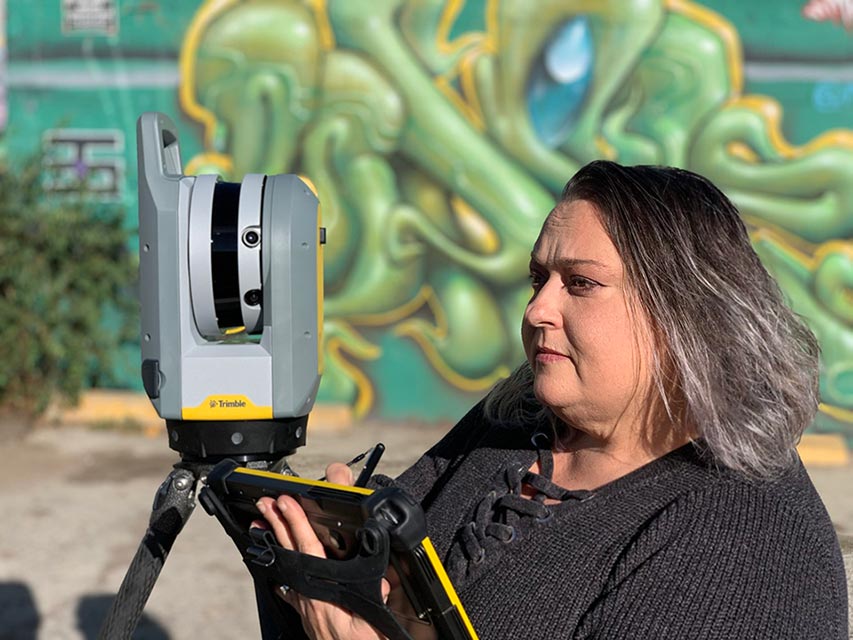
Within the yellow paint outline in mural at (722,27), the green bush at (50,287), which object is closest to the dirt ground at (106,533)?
the green bush at (50,287)

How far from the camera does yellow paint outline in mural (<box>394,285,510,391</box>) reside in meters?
6.02

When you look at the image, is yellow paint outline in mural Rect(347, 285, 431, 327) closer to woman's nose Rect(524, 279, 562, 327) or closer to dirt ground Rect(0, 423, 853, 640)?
dirt ground Rect(0, 423, 853, 640)

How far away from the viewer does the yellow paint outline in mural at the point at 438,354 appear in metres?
6.02

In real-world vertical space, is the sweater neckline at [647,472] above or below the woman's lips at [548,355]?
below

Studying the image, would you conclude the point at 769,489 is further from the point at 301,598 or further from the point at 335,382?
the point at 335,382

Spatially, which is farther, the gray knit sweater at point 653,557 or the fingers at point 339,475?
the fingers at point 339,475

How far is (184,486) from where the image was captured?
5.40 feet

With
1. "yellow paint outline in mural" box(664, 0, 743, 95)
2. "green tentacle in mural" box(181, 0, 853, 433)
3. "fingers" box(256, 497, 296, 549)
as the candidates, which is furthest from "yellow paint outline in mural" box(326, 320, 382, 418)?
"fingers" box(256, 497, 296, 549)

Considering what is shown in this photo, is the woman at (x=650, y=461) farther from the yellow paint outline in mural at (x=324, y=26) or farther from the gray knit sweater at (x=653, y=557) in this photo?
the yellow paint outline in mural at (x=324, y=26)

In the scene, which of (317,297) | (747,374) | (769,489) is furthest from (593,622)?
(317,297)

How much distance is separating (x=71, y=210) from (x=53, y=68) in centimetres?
89

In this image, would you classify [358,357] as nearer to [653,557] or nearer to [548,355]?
[548,355]

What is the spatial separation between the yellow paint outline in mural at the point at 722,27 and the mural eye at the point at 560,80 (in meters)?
0.50

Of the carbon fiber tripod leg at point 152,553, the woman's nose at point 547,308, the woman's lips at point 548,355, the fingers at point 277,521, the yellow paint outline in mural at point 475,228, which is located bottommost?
the yellow paint outline in mural at point 475,228
